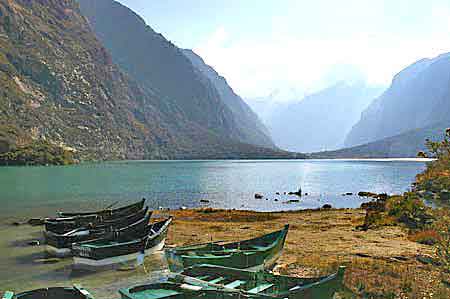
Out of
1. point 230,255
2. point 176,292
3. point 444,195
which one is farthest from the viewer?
point 444,195

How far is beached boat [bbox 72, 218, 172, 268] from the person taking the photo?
77.5 feet

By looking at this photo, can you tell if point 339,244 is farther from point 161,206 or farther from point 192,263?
point 161,206

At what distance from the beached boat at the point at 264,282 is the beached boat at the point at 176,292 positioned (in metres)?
0.33

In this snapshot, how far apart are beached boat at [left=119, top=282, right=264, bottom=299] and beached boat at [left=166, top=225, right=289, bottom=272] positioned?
3805 mm

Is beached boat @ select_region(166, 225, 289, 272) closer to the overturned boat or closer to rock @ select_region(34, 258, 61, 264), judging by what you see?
rock @ select_region(34, 258, 61, 264)

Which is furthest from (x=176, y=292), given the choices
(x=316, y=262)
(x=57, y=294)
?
(x=316, y=262)

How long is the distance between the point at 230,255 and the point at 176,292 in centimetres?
535

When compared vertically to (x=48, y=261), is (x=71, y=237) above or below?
above

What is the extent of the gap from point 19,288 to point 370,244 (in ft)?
75.6

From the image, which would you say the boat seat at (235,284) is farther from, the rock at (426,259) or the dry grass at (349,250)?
the rock at (426,259)

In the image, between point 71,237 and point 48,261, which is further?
point 71,237

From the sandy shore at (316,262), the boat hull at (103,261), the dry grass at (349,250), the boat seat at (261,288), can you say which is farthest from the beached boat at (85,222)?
the boat seat at (261,288)

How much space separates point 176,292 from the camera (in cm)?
1454

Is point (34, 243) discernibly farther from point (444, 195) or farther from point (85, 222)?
point (444, 195)
